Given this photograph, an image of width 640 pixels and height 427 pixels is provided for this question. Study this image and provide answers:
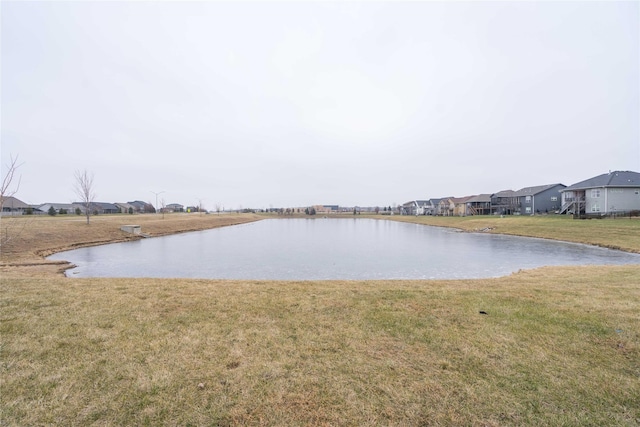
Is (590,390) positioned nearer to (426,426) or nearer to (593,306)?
(426,426)

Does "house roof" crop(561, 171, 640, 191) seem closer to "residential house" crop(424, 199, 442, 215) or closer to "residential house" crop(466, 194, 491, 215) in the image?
"residential house" crop(466, 194, 491, 215)

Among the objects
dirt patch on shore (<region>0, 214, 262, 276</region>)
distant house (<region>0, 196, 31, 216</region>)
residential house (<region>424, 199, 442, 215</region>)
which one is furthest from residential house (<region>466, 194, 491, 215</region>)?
distant house (<region>0, 196, 31, 216</region>)

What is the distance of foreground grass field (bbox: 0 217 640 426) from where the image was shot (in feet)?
10.4

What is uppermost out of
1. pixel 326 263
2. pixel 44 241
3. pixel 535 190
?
pixel 535 190

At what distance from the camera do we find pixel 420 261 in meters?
16.9

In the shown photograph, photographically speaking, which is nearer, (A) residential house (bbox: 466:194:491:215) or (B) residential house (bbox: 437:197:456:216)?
(A) residential house (bbox: 466:194:491:215)

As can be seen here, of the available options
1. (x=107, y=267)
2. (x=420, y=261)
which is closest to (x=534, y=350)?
(x=420, y=261)

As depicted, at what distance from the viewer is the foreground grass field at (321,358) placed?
3.18 m

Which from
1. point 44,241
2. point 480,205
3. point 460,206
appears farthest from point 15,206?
point 480,205

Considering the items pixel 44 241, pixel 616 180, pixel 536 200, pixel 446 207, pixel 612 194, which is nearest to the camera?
pixel 44 241

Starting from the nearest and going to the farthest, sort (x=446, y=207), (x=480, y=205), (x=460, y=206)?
(x=480, y=205), (x=460, y=206), (x=446, y=207)

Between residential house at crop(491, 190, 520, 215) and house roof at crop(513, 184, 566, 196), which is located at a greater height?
house roof at crop(513, 184, 566, 196)

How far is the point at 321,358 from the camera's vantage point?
4.32m

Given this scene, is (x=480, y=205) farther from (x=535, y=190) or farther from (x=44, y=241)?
(x=44, y=241)
